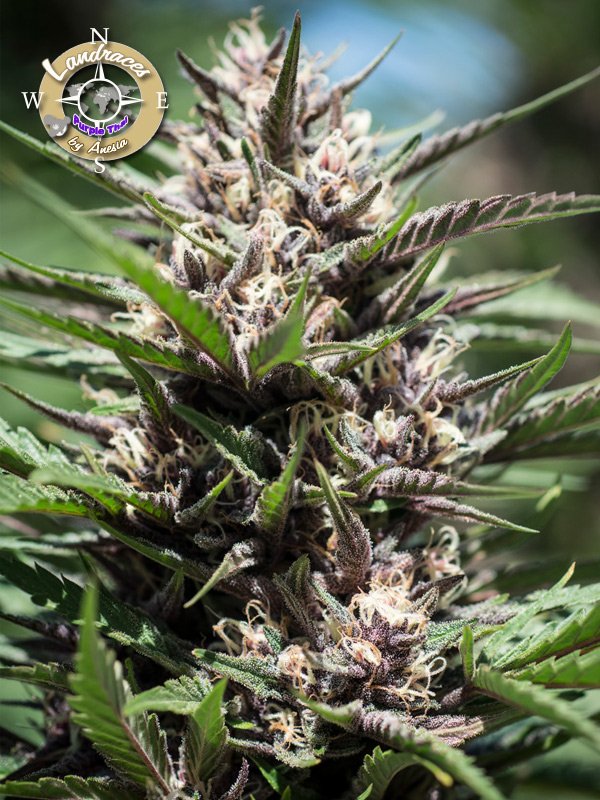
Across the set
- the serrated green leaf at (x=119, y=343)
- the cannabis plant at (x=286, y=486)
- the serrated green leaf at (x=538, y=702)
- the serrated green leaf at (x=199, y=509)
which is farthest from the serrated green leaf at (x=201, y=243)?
the serrated green leaf at (x=538, y=702)

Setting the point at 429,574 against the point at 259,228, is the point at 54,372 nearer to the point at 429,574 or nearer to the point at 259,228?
the point at 259,228

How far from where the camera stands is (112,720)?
62 centimetres

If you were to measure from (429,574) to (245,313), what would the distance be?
0.33 metres

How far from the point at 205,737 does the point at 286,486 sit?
0.75 ft

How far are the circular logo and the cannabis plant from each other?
7 cm

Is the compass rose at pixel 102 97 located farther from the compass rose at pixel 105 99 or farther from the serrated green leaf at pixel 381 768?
the serrated green leaf at pixel 381 768

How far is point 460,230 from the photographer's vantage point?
77 centimetres

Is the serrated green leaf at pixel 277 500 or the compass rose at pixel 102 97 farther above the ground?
the compass rose at pixel 102 97

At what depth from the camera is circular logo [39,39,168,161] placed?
1.00 m

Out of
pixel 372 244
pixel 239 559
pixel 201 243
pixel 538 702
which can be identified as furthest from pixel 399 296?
pixel 538 702

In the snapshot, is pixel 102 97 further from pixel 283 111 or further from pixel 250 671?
pixel 250 671

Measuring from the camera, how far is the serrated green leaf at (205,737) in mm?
637

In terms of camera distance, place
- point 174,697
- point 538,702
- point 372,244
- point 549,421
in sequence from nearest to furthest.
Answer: point 538,702 < point 174,697 < point 372,244 < point 549,421

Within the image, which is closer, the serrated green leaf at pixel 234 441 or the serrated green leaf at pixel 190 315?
the serrated green leaf at pixel 190 315
